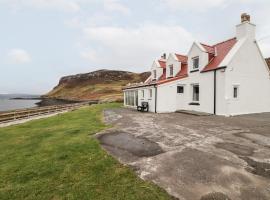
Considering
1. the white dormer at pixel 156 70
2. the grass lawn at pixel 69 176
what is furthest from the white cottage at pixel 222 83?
the grass lawn at pixel 69 176

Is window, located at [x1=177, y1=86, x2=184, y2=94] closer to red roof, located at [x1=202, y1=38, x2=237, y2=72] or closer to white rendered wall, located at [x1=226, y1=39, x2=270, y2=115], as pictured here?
red roof, located at [x1=202, y1=38, x2=237, y2=72]

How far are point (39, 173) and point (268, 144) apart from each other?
847cm

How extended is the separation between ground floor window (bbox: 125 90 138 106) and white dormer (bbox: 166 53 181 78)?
5.25 meters

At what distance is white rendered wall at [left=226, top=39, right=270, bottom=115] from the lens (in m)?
17.9

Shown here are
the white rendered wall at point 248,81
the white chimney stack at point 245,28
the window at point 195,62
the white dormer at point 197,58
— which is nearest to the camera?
the white rendered wall at point 248,81

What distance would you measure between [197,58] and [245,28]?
508cm

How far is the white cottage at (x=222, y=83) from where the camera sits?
18.0 meters

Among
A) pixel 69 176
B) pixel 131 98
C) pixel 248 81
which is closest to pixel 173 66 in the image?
pixel 131 98

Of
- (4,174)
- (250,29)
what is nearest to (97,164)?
(4,174)

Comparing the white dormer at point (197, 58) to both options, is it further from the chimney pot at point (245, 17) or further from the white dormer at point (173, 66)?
the chimney pot at point (245, 17)

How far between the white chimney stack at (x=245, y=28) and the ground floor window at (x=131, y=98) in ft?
43.6

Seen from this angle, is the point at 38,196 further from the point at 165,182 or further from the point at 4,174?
the point at 165,182

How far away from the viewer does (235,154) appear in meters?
6.82

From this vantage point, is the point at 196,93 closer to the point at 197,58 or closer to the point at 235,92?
the point at 197,58
